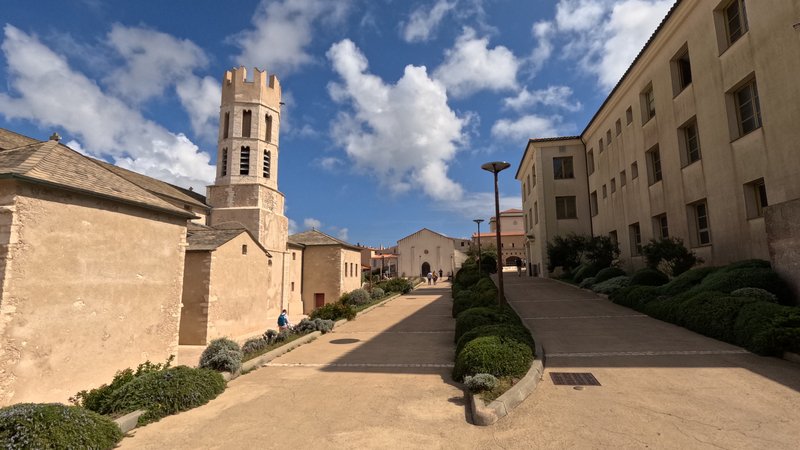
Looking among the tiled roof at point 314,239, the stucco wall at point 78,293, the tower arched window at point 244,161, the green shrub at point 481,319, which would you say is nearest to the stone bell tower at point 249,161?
the tower arched window at point 244,161

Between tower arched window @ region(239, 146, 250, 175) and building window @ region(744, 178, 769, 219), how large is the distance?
98.8ft

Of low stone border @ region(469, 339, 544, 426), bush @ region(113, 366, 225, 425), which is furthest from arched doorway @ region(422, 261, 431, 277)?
bush @ region(113, 366, 225, 425)

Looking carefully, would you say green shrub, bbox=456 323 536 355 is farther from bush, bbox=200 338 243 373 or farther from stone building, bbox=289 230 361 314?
stone building, bbox=289 230 361 314

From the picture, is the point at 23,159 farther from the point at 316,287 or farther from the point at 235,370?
the point at 316,287

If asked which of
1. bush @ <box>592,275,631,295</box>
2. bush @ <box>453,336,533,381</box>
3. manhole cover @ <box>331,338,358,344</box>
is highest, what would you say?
bush @ <box>592,275,631,295</box>

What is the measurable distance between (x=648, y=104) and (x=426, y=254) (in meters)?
48.7

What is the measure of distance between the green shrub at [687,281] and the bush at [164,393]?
1434cm

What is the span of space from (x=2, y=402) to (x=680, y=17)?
2470 centimetres

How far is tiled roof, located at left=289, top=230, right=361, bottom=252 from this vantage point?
33.4 meters

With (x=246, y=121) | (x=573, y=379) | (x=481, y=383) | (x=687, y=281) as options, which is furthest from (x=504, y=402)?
(x=246, y=121)

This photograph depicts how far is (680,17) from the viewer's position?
16.7 m

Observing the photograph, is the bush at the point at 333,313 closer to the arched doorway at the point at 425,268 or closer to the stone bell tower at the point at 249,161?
the stone bell tower at the point at 249,161

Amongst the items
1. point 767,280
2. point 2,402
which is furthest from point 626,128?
point 2,402

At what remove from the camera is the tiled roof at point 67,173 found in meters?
8.27
